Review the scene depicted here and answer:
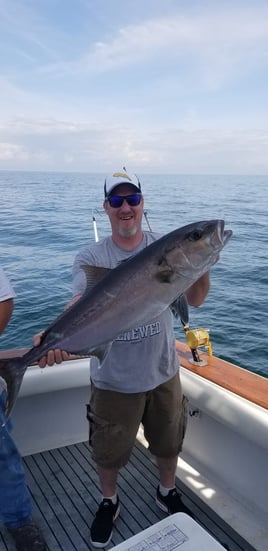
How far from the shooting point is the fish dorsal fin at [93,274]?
2.33 meters

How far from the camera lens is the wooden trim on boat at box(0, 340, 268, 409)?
3.23m

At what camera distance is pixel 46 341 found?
2307 mm

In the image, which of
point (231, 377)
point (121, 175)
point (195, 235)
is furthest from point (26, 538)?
point (121, 175)

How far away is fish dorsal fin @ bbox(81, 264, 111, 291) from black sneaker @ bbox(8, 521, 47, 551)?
68.5 inches

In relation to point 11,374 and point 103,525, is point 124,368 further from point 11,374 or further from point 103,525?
point 103,525

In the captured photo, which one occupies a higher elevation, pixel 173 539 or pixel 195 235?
pixel 195 235

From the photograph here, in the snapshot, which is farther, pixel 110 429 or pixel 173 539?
pixel 110 429

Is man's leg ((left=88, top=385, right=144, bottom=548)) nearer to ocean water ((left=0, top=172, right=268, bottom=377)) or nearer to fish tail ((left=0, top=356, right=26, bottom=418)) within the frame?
fish tail ((left=0, top=356, right=26, bottom=418))

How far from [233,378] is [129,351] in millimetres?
1204

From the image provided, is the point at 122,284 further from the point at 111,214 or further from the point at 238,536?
the point at 238,536

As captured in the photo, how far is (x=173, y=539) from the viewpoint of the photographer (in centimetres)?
200

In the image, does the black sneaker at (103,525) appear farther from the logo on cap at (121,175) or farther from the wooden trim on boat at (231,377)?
the logo on cap at (121,175)

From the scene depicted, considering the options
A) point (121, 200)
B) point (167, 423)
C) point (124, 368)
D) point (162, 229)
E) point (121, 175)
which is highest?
point (121, 175)

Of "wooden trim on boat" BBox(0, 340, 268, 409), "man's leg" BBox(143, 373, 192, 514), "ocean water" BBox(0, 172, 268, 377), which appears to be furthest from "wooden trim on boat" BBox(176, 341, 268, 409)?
"ocean water" BBox(0, 172, 268, 377)
